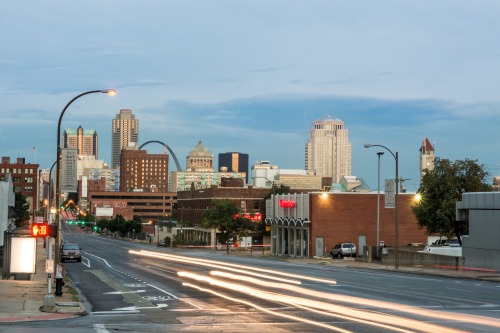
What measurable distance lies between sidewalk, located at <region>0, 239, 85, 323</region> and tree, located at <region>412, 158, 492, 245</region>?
46160 mm

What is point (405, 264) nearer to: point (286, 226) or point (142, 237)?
point (286, 226)

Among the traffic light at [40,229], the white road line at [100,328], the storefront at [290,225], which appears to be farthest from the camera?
the storefront at [290,225]

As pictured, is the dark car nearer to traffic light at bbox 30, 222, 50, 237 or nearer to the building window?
traffic light at bbox 30, 222, 50, 237

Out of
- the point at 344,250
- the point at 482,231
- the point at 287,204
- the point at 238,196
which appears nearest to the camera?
the point at 482,231

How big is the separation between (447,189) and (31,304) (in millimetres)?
55435

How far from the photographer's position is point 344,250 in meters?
83.4

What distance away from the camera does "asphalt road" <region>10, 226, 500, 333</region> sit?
23625mm

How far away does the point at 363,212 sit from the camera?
92438mm

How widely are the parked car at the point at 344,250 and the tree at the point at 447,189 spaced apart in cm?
796

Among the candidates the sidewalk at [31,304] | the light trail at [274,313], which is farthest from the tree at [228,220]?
the light trail at [274,313]

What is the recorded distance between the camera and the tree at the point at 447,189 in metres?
77.7

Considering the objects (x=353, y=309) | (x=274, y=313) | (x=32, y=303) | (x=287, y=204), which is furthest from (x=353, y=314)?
(x=287, y=204)

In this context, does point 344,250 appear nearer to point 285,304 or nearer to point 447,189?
point 447,189

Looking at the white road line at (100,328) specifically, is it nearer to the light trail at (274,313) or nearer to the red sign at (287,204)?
the light trail at (274,313)
